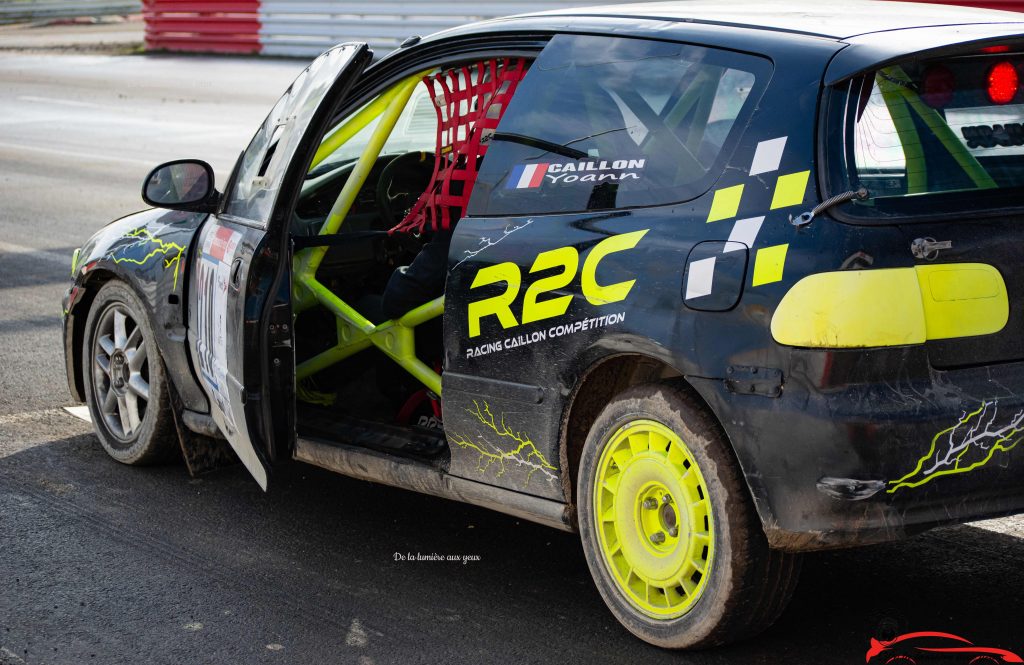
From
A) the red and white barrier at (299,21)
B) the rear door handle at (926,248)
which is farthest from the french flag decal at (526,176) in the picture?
the red and white barrier at (299,21)

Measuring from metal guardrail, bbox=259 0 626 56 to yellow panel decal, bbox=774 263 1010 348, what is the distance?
17681 millimetres

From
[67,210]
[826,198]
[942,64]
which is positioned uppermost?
[942,64]

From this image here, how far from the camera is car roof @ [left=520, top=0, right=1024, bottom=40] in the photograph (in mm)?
3812

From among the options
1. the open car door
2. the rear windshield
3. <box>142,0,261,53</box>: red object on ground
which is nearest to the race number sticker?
the open car door

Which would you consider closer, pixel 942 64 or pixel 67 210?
pixel 942 64

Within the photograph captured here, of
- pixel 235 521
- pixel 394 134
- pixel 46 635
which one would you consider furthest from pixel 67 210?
pixel 46 635

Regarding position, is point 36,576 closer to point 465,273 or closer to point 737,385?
point 465,273

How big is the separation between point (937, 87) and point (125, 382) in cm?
359

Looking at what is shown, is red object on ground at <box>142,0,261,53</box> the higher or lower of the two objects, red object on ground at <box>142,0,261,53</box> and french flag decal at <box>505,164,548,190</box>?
the lower

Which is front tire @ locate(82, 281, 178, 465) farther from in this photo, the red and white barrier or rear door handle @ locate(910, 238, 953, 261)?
the red and white barrier

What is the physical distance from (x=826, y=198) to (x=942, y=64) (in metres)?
0.53

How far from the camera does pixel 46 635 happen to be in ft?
13.6

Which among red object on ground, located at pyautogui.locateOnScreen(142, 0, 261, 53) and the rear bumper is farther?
red object on ground, located at pyautogui.locateOnScreen(142, 0, 261, 53)

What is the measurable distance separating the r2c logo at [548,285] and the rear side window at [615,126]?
15 cm
